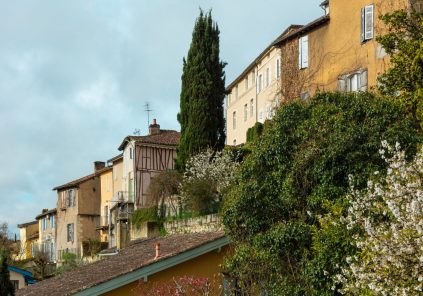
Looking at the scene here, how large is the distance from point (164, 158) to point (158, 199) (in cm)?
1589

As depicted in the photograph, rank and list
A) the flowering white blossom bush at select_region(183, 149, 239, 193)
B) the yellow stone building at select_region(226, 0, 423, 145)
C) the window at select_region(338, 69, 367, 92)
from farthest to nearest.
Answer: the flowering white blossom bush at select_region(183, 149, 239, 193) → the window at select_region(338, 69, 367, 92) → the yellow stone building at select_region(226, 0, 423, 145)

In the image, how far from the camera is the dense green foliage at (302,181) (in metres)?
20.1

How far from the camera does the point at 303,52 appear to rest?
124 ft

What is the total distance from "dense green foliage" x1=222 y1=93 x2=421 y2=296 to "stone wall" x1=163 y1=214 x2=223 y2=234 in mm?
12699

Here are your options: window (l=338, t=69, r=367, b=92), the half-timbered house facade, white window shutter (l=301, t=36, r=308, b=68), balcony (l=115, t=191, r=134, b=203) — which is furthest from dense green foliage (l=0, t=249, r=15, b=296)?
balcony (l=115, t=191, r=134, b=203)

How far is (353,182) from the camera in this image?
65.0ft

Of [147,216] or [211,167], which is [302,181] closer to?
[211,167]

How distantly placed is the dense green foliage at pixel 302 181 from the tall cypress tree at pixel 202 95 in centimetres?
2947

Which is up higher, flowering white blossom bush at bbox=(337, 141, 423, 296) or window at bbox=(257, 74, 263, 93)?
window at bbox=(257, 74, 263, 93)

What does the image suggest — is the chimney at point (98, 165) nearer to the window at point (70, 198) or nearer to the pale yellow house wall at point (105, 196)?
the pale yellow house wall at point (105, 196)

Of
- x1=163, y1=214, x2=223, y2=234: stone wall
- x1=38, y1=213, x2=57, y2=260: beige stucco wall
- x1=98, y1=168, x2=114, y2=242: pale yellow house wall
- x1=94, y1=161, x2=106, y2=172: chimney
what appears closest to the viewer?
x1=163, y1=214, x2=223, y2=234: stone wall

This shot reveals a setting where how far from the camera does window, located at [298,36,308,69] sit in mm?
37719

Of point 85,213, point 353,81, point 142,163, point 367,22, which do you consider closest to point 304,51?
point 353,81

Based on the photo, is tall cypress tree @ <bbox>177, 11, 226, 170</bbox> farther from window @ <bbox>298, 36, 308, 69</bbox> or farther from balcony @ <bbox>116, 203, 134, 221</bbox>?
window @ <bbox>298, 36, 308, 69</bbox>
